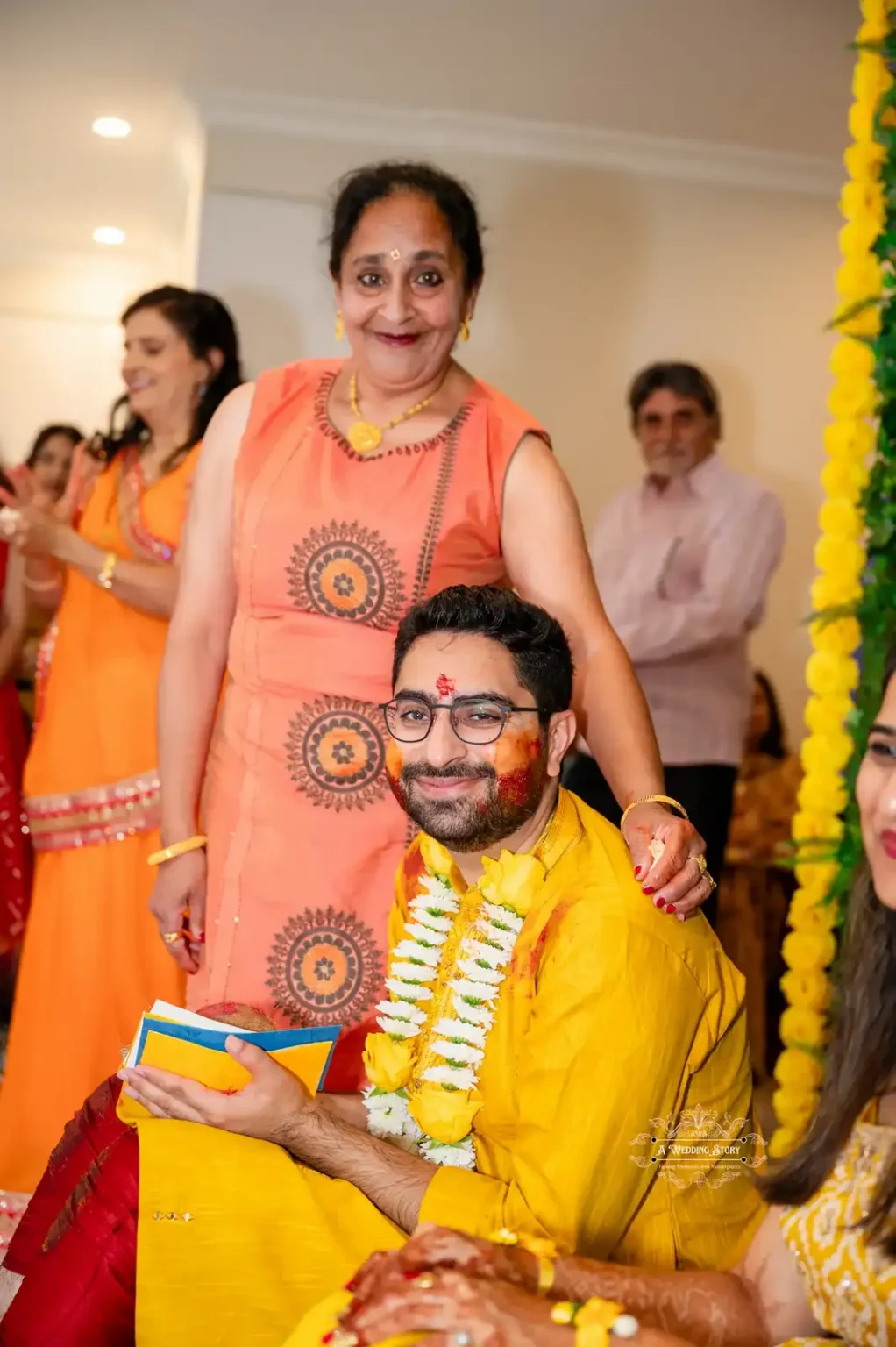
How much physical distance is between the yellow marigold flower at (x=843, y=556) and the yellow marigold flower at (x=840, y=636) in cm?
7

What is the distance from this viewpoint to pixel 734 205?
4.47 meters

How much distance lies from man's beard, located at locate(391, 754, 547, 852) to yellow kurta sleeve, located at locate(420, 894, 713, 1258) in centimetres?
A: 15

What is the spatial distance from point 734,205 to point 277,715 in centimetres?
333

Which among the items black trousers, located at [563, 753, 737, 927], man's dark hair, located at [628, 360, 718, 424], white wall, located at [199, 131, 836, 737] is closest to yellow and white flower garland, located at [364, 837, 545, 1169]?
black trousers, located at [563, 753, 737, 927]

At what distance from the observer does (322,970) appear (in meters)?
1.67

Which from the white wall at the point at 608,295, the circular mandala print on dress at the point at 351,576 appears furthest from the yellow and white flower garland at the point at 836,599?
the white wall at the point at 608,295

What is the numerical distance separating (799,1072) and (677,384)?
151 centimetres

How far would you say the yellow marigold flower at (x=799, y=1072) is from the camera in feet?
7.32

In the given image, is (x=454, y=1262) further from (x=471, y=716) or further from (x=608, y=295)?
(x=608, y=295)

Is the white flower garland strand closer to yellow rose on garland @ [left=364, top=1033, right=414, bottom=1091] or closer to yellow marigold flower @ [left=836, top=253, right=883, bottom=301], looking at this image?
yellow rose on garland @ [left=364, top=1033, right=414, bottom=1091]

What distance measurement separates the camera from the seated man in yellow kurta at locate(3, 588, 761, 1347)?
1.24 m

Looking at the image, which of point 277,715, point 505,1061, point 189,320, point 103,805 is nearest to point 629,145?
point 189,320

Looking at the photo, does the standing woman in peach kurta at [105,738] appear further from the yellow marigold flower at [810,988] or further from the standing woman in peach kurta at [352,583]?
the yellow marigold flower at [810,988]

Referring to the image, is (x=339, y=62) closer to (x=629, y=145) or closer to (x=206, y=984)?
(x=629, y=145)
